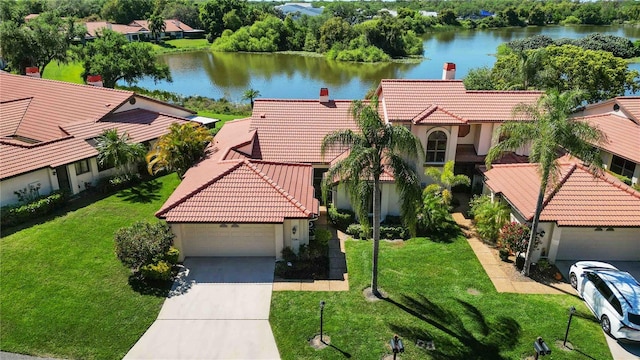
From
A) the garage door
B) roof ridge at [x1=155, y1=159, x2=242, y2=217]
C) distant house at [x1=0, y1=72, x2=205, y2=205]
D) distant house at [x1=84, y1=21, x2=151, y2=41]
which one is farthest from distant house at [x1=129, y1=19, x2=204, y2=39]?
the garage door

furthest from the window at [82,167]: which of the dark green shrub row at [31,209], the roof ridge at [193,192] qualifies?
the roof ridge at [193,192]

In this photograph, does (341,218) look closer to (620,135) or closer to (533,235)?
(533,235)

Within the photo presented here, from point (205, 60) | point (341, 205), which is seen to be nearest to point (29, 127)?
point (341, 205)

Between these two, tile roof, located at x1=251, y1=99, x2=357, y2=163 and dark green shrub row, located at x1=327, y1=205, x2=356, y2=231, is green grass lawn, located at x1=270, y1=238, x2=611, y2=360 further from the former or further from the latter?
tile roof, located at x1=251, y1=99, x2=357, y2=163

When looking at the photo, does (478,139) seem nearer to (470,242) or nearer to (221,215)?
(470,242)

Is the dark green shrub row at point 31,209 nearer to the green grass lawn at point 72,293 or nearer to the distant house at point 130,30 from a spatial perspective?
the green grass lawn at point 72,293
